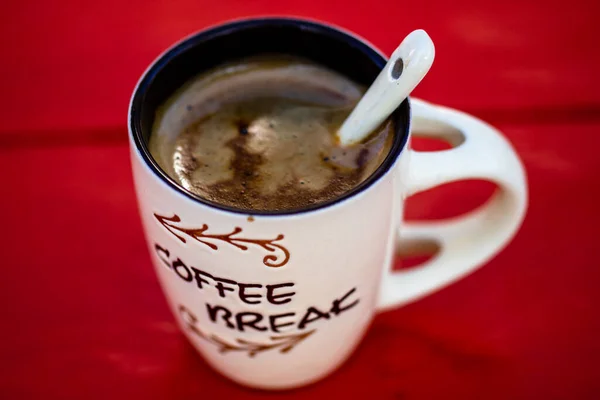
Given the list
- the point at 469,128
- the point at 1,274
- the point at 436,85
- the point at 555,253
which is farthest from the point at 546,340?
the point at 1,274

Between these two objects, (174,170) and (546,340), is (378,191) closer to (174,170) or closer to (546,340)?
(174,170)

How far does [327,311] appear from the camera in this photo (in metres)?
0.63

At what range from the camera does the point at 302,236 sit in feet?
1.74

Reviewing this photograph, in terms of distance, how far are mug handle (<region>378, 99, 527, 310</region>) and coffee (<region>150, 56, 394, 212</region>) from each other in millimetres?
49

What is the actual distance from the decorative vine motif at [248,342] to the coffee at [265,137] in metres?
0.14

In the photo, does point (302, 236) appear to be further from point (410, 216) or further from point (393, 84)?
point (410, 216)

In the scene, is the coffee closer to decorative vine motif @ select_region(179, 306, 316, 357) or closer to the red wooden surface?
decorative vine motif @ select_region(179, 306, 316, 357)

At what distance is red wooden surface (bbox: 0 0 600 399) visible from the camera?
0.77 metres

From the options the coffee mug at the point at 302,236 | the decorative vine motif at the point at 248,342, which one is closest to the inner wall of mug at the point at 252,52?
the coffee mug at the point at 302,236

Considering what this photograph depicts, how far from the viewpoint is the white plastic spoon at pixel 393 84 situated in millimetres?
536

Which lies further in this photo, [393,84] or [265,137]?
[265,137]

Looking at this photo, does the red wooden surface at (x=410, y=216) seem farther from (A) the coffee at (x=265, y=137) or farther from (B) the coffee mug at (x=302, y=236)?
(A) the coffee at (x=265, y=137)

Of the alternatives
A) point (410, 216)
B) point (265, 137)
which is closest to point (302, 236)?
point (265, 137)

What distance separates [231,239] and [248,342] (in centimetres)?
17
